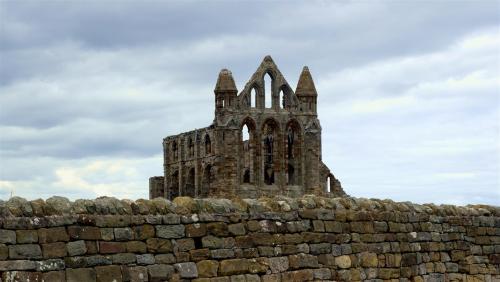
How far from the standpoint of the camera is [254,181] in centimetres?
6512

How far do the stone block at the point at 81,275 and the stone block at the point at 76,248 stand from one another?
168 mm

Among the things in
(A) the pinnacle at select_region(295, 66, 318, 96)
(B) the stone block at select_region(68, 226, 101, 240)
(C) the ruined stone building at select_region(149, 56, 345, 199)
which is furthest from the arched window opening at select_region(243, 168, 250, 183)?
(B) the stone block at select_region(68, 226, 101, 240)

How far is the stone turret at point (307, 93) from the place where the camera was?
67438 mm

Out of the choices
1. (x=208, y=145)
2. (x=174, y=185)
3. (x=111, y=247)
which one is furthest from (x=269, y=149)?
(x=111, y=247)

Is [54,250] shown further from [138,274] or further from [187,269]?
[187,269]

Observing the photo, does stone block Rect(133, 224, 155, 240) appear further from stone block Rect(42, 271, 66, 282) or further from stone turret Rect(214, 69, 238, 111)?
stone turret Rect(214, 69, 238, 111)

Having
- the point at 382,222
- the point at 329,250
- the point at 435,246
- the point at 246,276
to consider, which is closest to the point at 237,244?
the point at 246,276

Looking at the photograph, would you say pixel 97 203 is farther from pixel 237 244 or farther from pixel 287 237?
pixel 287 237

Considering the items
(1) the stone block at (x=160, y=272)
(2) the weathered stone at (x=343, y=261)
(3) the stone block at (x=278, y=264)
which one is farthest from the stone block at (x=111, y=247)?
(2) the weathered stone at (x=343, y=261)

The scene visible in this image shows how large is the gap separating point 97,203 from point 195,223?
129 cm

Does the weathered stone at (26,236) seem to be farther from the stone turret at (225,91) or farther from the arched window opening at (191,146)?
the arched window opening at (191,146)

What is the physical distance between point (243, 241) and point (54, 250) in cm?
260

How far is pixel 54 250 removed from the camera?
10750 mm

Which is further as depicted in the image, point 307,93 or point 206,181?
point 307,93
